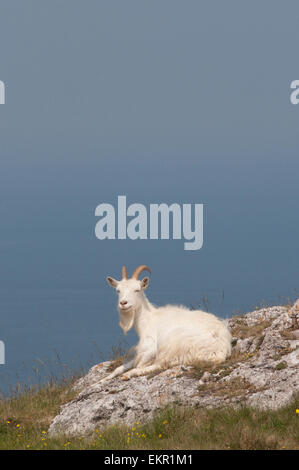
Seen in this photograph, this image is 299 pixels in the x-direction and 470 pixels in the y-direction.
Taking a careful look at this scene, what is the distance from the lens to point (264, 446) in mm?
8656

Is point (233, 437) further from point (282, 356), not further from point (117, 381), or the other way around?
point (117, 381)

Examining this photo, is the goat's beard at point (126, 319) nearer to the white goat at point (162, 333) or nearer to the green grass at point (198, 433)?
the white goat at point (162, 333)

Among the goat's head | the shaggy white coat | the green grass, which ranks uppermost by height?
the goat's head

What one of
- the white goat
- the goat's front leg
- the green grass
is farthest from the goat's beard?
the green grass

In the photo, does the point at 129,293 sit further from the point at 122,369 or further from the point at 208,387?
the point at 208,387

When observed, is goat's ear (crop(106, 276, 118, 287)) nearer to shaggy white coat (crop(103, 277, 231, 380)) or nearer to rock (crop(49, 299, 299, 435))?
shaggy white coat (crop(103, 277, 231, 380))

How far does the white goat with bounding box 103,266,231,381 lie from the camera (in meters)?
12.8

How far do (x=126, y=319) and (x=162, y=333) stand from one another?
0.80 meters

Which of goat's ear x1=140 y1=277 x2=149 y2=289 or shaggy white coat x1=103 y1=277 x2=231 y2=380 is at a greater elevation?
goat's ear x1=140 y1=277 x2=149 y2=289

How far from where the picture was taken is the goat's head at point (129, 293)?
1334cm

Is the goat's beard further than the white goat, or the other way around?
the goat's beard
